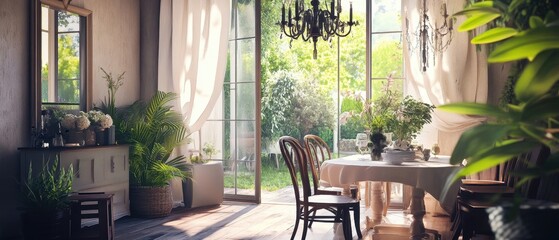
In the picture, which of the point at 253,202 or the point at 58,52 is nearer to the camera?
the point at 58,52

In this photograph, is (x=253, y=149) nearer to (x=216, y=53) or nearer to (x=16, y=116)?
(x=216, y=53)

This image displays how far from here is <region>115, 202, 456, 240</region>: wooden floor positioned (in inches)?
183

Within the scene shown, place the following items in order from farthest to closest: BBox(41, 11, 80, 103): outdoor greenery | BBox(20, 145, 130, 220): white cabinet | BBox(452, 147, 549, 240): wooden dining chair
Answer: BBox(41, 11, 80, 103): outdoor greenery
BBox(20, 145, 130, 220): white cabinet
BBox(452, 147, 549, 240): wooden dining chair

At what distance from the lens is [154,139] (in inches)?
227

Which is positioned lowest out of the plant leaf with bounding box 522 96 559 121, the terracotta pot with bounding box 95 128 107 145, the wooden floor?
the wooden floor

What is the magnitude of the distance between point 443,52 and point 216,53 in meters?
2.54

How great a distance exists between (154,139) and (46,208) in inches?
71.5

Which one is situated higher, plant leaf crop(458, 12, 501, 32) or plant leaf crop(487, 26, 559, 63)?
plant leaf crop(458, 12, 501, 32)

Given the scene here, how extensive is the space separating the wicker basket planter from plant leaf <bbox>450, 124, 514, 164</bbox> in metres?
4.85

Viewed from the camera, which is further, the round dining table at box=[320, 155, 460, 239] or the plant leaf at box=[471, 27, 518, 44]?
the round dining table at box=[320, 155, 460, 239]

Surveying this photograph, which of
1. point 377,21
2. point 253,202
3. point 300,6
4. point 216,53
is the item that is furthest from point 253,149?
point 300,6

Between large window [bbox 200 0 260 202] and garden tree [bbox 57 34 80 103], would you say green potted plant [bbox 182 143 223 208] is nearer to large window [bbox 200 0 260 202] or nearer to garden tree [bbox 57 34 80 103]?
large window [bbox 200 0 260 202]

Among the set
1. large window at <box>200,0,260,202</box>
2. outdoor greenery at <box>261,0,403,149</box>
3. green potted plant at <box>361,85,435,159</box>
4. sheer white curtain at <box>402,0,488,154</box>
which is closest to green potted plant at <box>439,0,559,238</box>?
green potted plant at <box>361,85,435,159</box>

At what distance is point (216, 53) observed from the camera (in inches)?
249
